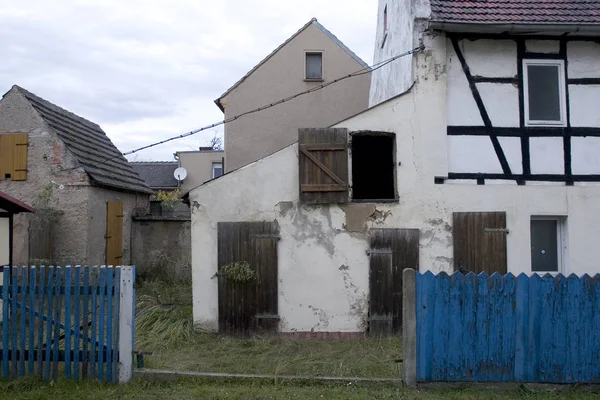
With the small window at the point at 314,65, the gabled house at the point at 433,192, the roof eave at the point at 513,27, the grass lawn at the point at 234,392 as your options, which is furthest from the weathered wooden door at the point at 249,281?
the small window at the point at 314,65

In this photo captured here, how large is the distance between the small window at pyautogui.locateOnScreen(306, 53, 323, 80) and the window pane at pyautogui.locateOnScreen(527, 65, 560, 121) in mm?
9593

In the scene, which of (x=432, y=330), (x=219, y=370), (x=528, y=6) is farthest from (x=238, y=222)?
(x=528, y=6)

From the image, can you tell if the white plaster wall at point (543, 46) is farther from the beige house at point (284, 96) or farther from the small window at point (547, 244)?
the beige house at point (284, 96)

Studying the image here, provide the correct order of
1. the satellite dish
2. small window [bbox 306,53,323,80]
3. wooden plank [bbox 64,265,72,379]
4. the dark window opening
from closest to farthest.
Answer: wooden plank [bbox 64,265,72,379] → the dark window opening → small window [bbox 306,53,323,80] → the satellite dish

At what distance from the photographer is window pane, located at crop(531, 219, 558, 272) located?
33.1 ft

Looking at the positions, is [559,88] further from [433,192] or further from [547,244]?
[433,192]

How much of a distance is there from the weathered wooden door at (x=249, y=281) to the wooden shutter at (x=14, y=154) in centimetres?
698

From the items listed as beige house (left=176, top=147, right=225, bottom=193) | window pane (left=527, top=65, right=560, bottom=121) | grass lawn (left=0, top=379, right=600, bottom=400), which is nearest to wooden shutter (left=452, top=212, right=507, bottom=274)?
window pane (left=527, top=65, right=560, bottom=121)

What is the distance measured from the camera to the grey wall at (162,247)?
15461 mm

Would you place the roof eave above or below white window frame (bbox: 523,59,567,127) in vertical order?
above

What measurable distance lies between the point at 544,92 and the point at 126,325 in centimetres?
876

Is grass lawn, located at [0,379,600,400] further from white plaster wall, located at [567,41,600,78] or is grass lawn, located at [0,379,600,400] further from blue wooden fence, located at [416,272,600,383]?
white plaster wall, located at [567,41,600,78]

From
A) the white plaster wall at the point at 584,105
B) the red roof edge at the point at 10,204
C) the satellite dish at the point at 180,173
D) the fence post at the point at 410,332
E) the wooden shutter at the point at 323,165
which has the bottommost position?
the fence post at the point at 410,332

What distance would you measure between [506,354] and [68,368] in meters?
5.55
